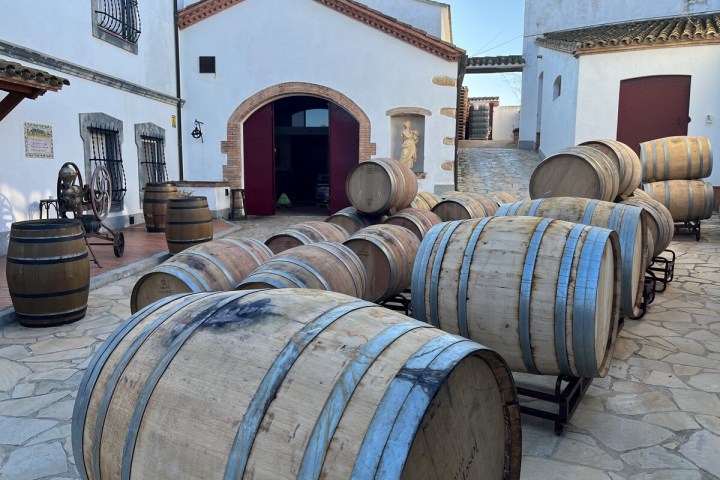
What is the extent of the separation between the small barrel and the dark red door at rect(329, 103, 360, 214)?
781 centimetres

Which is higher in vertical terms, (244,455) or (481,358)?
(481,358)

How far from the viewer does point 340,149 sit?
1539cm

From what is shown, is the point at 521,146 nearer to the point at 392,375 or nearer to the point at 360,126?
the point at 360,126

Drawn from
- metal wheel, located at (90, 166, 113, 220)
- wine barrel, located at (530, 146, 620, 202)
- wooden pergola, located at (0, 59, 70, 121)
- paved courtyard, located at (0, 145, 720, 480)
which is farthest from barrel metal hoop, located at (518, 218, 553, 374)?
wooden pergola, located at (0, 59, 70, 121)

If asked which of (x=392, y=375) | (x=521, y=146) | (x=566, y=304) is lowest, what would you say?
(x=566, y=304)

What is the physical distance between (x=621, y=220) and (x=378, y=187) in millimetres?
3495

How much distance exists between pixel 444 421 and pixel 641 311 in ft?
16.7

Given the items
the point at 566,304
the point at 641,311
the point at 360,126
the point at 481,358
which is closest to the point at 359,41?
the point at 360,126

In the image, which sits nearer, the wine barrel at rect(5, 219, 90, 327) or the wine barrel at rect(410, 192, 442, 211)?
the wine barrel at rect(5, 219, 90, 327)

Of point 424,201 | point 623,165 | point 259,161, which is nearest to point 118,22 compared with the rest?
point 259,161

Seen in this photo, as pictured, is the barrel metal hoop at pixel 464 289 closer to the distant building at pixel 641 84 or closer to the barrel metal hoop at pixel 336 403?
the barrel metal hoop at pixel 336 403

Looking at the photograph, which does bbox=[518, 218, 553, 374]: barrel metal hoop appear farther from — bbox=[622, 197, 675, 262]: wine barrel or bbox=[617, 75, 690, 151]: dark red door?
bbox=[617, 75, 690, 151]: dark red door

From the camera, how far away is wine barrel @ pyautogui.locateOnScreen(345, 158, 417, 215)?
7.24 m

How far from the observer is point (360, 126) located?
48.7ft
